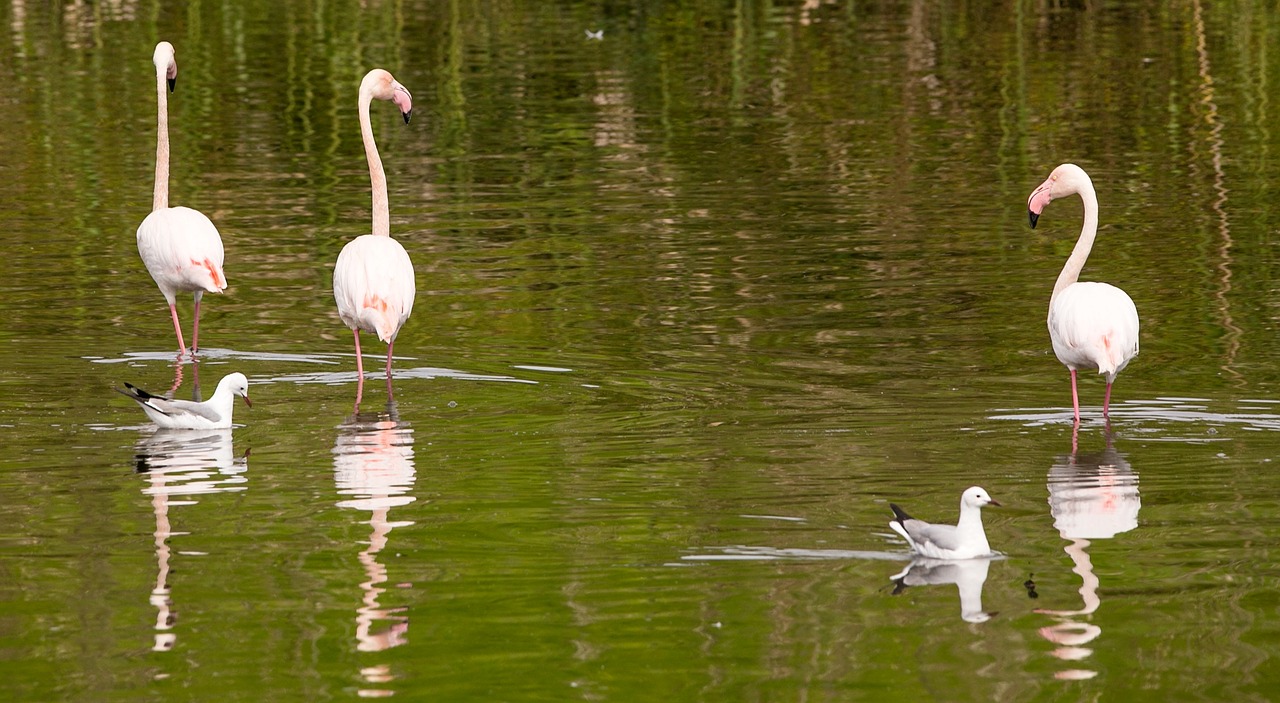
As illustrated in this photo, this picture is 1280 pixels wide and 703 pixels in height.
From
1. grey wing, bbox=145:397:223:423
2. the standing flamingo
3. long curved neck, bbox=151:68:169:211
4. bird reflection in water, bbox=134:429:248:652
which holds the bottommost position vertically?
bird reflection in water, bbox=134:429:248:652

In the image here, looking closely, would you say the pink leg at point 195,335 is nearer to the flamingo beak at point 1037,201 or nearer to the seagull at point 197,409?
the seagull at point 197,409

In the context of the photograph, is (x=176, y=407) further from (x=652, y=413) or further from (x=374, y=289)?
(x=652, y=413)

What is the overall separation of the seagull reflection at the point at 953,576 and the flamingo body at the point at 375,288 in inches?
166

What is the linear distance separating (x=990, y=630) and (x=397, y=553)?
7.21 ft

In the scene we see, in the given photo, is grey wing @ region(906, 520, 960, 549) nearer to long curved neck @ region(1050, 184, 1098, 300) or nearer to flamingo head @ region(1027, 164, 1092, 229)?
long curved neck @ region(1050, 184, 1098, 300)

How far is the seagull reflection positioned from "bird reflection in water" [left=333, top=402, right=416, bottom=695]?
169 cm

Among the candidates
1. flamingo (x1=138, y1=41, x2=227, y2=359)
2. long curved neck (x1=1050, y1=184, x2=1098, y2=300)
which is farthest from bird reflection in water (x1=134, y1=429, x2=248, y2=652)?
long curved neck (x1=1050, y1=184, x2=1098, y2=300)

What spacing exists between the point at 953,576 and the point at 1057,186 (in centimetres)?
396

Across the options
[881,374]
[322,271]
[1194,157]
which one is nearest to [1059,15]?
[1194,157]

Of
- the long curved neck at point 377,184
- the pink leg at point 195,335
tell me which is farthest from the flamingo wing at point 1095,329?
the pink leg at point 195,335

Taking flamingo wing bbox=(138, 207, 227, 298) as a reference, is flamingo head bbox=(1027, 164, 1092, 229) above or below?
above

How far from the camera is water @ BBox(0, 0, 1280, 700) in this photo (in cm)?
618

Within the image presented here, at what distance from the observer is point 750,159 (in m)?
18.8

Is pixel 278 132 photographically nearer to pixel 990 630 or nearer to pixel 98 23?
pixel 98 23
